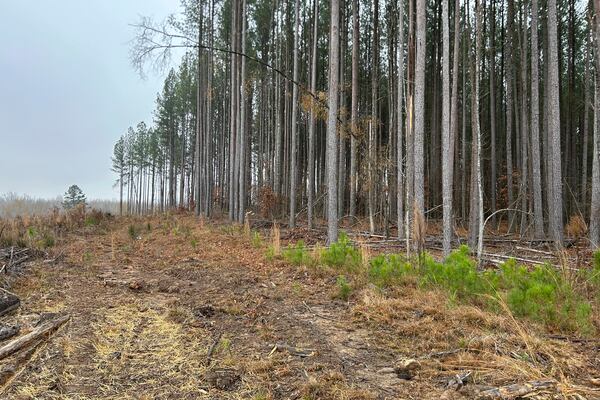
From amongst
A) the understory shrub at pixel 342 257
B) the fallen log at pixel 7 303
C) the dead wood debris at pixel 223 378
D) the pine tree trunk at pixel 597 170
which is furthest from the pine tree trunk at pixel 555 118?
the fallen log at pixel 7 303

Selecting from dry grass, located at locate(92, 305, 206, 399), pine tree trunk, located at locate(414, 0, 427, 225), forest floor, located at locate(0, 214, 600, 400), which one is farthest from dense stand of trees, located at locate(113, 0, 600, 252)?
dry grass, located at locate(92, 305, 206, 399)

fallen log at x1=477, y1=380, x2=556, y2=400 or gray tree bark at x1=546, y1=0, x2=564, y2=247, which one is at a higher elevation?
gray tree bark at x1=546, y1=0, x2=564, y2=247

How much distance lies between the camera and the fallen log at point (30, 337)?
10.3 ft

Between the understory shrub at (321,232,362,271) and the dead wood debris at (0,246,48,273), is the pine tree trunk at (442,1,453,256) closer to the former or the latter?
the understory shrub at (321,232,362,271)

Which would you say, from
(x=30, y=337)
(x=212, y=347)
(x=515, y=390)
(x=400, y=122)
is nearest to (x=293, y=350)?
(x=212, y=347)

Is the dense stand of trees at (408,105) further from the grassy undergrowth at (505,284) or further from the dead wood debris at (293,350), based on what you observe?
the dead wood debris at (293,350)

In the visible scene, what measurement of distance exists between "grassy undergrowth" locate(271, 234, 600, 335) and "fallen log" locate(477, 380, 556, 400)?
89 centimetres

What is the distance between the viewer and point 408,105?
6543 millimetres

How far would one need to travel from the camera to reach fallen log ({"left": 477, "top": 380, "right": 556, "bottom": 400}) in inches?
90.5

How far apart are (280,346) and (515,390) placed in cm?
183

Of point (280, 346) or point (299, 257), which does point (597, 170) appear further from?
point (280, 346)

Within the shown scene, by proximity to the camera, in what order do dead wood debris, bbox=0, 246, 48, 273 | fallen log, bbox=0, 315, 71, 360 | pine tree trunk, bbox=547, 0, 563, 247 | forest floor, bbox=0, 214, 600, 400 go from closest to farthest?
forest floor, bbox=0, 214, 600, 400, fallen log, bbox=0, 315, 71, 360, dead wood debris, bbox=0, 246, 48, 273, pine tree trunk, bbox=547, 0, 563, 247

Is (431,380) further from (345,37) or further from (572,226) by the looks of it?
(345,37)

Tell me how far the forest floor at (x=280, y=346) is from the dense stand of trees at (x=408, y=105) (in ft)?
7.21
